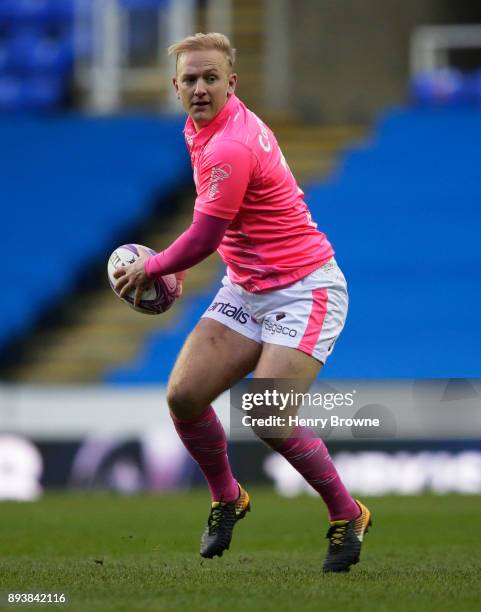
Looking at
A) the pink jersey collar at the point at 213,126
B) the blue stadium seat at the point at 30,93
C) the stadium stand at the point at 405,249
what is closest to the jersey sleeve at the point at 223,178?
the pink jersey collar at the point at 213,126

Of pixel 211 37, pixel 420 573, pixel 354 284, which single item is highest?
pixel 211 37

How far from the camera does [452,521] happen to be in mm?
7504

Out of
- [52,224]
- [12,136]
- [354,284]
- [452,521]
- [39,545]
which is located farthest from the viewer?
[12,136]

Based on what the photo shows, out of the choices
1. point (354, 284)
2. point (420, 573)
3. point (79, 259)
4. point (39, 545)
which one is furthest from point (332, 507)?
point (79, 259)

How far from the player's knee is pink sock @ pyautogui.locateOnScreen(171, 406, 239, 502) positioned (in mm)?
56

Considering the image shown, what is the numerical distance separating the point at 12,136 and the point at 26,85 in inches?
22.3

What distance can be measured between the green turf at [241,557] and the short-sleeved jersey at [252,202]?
1.12m

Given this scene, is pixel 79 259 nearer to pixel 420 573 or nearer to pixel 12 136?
pixel 12 136

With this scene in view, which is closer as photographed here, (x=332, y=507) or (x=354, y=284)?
(x=332, y=507)

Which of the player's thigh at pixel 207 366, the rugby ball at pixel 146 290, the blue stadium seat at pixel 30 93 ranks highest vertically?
the rugby ball at pixel 146 290

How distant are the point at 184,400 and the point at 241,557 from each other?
105 centimetres

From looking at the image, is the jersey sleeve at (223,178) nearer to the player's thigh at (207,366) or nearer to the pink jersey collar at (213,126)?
the pink jersey collar at (213,126)

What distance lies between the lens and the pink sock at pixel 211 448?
528 centimetres

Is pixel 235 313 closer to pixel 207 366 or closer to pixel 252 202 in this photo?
pixel 207 366
